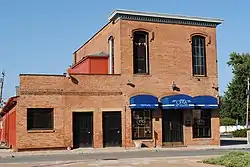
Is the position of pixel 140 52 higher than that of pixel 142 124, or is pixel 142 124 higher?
pixel 140 52

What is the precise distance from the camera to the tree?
68.8 metres

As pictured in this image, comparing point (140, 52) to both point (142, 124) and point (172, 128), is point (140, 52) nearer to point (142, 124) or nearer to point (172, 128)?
point (142, 124)

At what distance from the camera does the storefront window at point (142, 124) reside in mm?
32441

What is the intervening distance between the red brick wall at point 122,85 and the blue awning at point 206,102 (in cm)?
64

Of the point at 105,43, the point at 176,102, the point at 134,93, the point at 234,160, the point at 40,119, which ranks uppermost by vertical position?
the point at 105,43

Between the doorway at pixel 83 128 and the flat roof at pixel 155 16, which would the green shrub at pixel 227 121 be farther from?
the doorway at pixel 83 128

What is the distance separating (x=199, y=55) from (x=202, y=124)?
17.8ft

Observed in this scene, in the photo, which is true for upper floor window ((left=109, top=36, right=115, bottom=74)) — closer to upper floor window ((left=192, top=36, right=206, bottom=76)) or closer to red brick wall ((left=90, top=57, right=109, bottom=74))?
red brick wall ((left=90, top=57, right=109, bottom=74))

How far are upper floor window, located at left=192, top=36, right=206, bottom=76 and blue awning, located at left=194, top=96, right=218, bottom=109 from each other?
2158 millimetres

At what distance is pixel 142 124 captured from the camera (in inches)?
1284

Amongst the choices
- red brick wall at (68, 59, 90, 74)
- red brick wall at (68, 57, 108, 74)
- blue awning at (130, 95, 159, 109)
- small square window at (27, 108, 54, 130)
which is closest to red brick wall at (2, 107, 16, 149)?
small square window at (27, 108, 54, 130)

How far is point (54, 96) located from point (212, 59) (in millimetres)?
13092

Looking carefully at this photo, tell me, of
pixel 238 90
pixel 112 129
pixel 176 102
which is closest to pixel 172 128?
pixel 176 102

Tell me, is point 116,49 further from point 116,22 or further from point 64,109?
point 64,109
